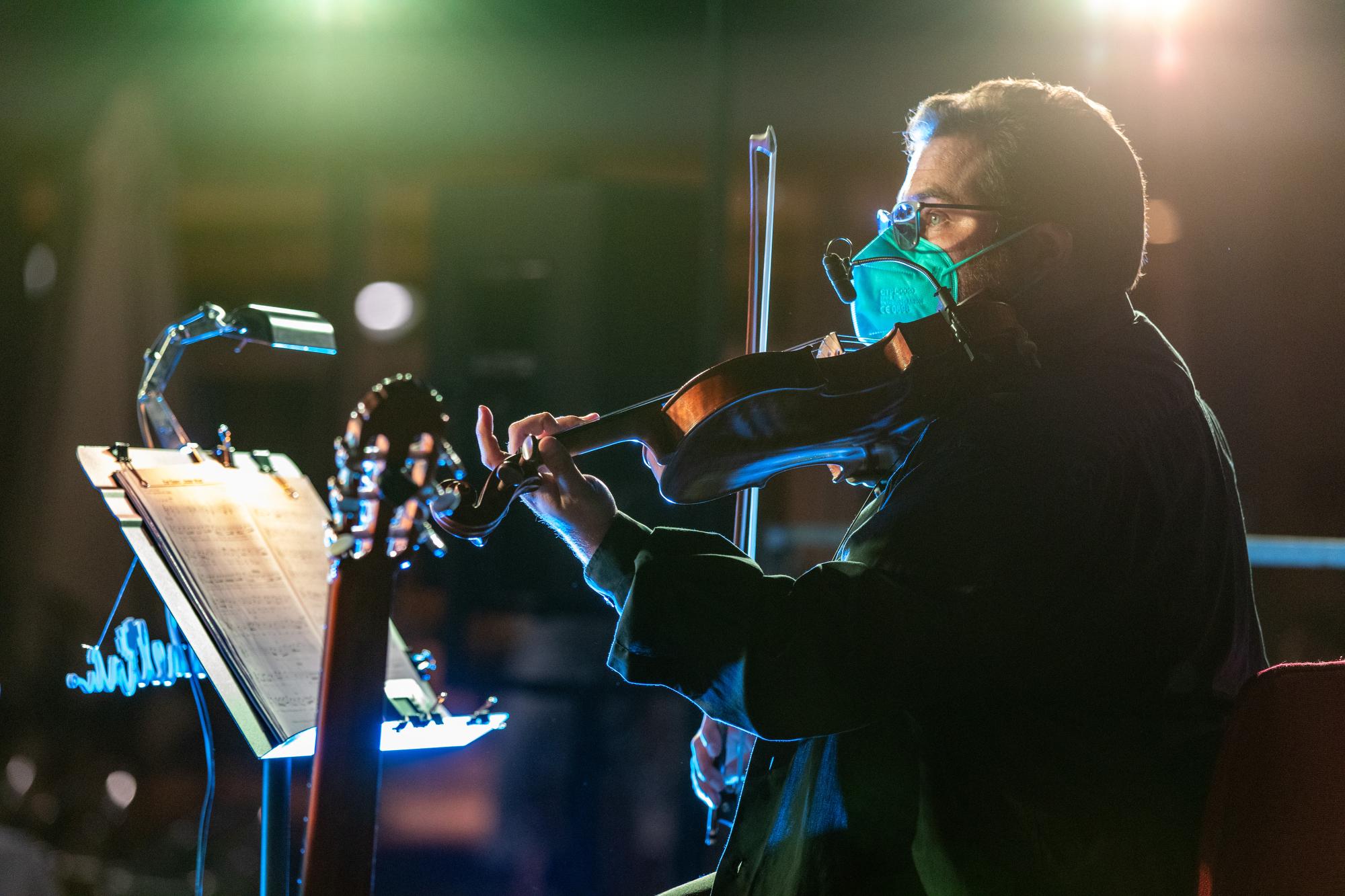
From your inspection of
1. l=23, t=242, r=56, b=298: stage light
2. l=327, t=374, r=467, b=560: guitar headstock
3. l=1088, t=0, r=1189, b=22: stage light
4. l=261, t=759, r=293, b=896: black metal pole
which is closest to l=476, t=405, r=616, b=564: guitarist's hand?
l=327, t=374, r=467, b=560: guitar headstock

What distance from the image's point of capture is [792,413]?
1.10m

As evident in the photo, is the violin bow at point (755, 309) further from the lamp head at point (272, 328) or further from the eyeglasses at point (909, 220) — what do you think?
the lamp head at point (272, 328)

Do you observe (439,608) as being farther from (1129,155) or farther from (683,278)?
(1129,155)

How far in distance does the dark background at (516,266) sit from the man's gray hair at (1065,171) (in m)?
1.70

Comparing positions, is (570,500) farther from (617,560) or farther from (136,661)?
(136,661)

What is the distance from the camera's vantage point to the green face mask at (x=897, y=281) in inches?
45.7

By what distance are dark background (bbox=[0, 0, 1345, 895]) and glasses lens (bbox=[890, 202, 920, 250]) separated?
5.35ft

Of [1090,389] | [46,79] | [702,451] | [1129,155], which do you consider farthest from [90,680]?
[46,79]

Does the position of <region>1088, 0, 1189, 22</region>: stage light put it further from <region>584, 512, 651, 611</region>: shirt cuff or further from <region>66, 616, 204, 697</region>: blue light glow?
<region>66, 616, 204, 697</region>: blue light glow

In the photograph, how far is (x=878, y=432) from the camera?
1.08 m

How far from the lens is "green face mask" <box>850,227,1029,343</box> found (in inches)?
45.7

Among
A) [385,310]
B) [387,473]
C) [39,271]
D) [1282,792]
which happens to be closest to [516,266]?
[385,310]

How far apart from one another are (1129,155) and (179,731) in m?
3.02

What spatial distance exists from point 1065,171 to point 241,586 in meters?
1.07
